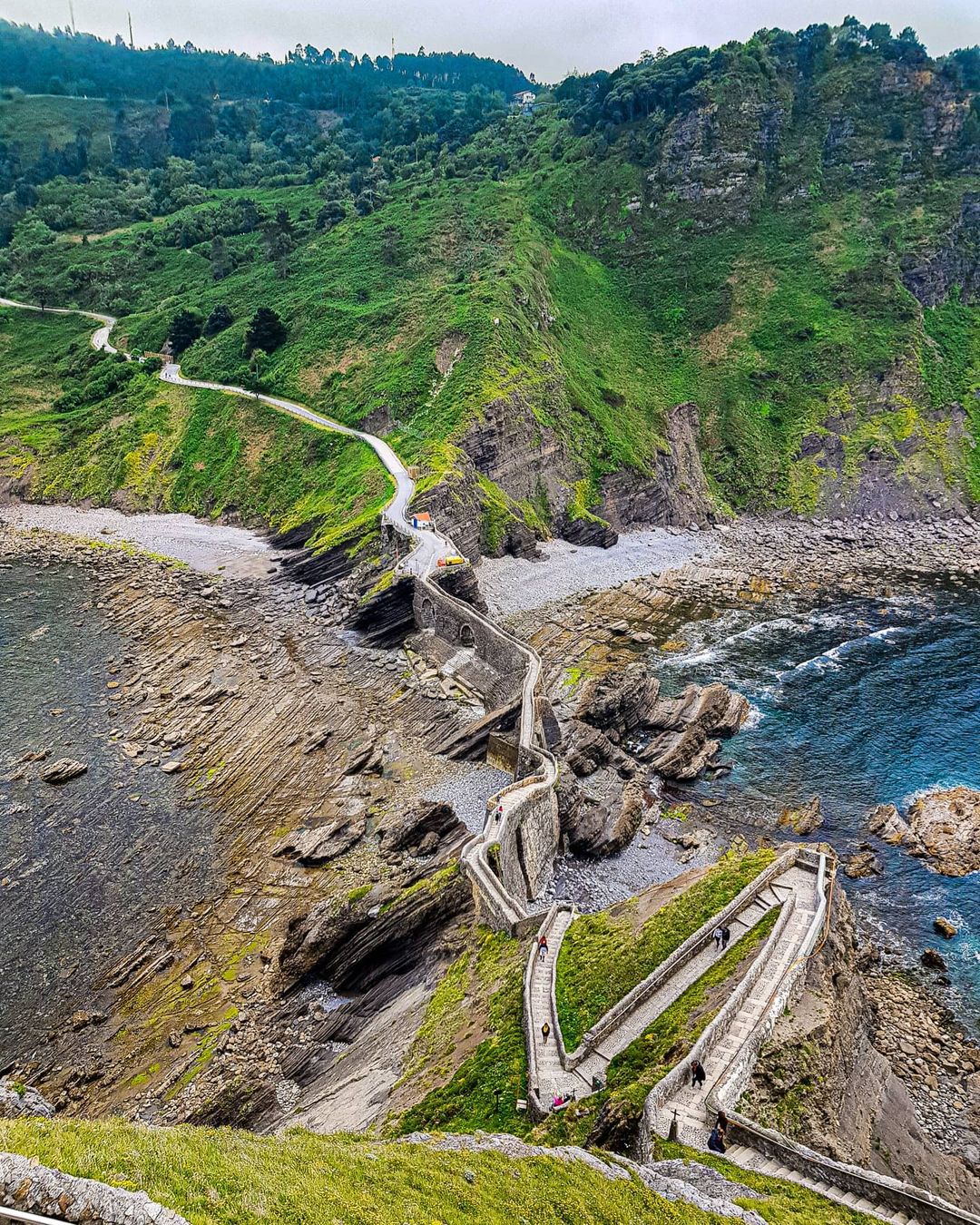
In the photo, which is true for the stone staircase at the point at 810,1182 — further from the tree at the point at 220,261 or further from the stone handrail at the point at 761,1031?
the tree at the point at 220,261

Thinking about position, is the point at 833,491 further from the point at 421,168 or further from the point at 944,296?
the point at 421,168

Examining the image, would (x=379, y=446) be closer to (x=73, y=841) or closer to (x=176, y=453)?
(x=176, y=453)

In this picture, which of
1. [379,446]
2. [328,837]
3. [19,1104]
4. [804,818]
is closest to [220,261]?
[379,446]

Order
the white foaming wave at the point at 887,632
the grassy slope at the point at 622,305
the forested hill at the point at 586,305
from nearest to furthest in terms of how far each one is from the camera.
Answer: the white foaming wave at the point at 887,632 < the forested hill at the point at 586,305 < the grassy slope at the point at 622,305

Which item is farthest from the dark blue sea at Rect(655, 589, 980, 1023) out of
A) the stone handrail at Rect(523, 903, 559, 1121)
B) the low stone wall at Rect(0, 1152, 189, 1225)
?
the low stone wall at Rect(0, 1152, 189, 1225)

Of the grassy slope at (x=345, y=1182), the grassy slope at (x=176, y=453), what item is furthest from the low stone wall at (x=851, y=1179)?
the grassy slope at (x=176, y=453)

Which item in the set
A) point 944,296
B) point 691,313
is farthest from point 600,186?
point 944,296
